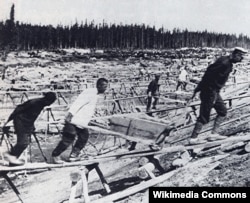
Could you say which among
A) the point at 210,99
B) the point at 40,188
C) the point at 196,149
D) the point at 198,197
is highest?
the point at 210,99

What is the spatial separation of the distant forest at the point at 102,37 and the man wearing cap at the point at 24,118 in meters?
17.3

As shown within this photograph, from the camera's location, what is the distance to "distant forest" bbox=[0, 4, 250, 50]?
22594mm

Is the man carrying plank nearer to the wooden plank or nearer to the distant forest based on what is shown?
the wooden plank

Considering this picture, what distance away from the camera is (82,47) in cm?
2423

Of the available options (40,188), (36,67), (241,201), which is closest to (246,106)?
(241,201)

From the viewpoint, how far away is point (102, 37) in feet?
75.8

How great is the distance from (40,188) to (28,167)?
171 cm

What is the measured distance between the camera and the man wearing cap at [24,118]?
191 inches

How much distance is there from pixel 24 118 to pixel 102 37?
18606mm

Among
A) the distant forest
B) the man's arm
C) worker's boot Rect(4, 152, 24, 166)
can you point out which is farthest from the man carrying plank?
the distant forest

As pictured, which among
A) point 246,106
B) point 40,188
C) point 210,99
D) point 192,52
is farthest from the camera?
point 192,52

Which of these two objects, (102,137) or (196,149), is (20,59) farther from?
(196,149)

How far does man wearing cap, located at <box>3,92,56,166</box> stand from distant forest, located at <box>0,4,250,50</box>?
17.3m

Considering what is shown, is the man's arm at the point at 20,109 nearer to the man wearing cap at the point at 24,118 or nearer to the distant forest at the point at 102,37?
the man wearing cap at the point at 24,118
